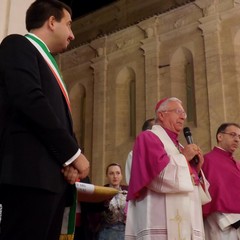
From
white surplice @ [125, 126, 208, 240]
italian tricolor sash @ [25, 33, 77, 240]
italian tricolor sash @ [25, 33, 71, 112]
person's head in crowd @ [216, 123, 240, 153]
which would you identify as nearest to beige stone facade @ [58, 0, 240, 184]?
person's head in crowd @ [216, 123, 240, 153]

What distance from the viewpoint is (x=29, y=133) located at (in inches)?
84.3

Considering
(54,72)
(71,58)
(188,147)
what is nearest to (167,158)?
(188,147)

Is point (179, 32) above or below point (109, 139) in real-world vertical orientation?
above

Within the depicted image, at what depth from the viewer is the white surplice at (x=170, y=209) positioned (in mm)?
3641

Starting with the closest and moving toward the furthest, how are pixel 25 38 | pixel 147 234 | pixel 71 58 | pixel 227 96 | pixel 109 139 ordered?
pixel 25 38, pixel 147 234, pixel 227 96, pixel 109 139, pixel 71 58

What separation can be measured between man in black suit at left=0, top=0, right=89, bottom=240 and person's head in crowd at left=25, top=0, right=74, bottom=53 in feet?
0.70

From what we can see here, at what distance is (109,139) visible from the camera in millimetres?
13938

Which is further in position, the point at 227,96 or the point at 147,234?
the point at 227,96

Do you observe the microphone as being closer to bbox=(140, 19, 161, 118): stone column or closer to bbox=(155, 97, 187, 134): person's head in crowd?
bbox=(155, 97, 187, 134): person's head in crowd

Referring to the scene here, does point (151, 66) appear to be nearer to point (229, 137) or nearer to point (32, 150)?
point (229, 137)

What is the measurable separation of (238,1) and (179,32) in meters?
1.86

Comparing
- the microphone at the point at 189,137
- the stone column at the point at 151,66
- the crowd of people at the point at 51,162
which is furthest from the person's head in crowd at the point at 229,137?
the stone column at the point at 151,66

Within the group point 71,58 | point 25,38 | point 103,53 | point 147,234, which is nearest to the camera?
point 25,38

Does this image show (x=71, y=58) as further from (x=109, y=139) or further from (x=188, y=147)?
(x=188, y=147)
